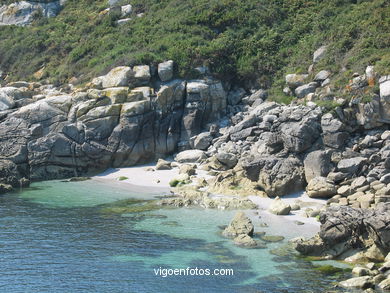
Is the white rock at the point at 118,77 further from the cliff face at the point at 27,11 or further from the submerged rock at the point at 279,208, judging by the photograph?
the cliff face at the point at 27,11

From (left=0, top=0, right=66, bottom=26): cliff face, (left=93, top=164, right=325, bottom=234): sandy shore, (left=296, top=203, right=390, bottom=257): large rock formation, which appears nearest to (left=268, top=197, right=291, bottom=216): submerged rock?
(left=93, top=164, right=325, bottom=234): sandy shore

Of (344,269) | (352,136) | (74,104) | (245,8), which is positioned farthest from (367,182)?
(245,8)

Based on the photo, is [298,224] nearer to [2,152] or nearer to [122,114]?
[122,114]

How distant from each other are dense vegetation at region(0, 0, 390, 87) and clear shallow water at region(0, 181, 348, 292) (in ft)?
71.8

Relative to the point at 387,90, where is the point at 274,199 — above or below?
below

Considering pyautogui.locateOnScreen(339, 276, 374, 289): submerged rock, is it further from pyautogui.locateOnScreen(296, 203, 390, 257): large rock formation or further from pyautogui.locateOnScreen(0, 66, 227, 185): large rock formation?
pyautogui.locateOnScreen(0, 66, 227, 185): large rock formation

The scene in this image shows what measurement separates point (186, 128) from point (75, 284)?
2886 cm

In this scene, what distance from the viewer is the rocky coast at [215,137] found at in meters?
34.3

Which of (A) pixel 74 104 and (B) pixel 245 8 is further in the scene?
(B) pixel 245 8

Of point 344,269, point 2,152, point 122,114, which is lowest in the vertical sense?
point 344,269

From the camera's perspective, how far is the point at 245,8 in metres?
61.8

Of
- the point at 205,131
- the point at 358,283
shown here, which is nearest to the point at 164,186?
the point at 205,131

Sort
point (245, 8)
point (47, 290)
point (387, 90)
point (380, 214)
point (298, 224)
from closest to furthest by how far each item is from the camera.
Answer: point (47, 290)
point (380, 214)
point (298, 224)
point (387, 90)
point (245, 8)

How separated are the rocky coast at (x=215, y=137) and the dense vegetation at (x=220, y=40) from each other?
2.35 metres
